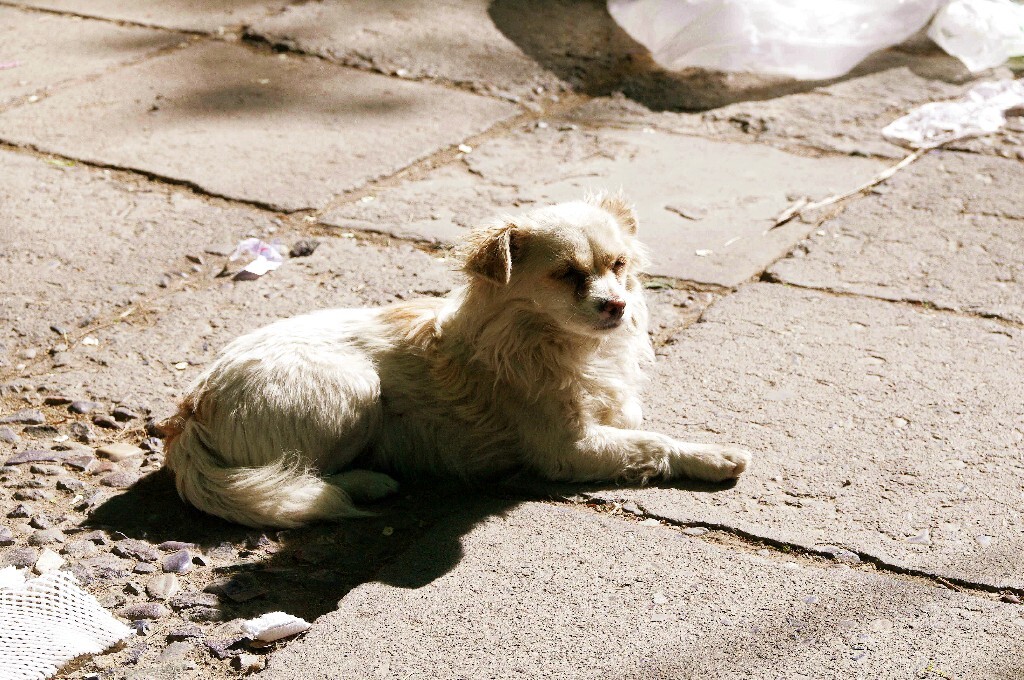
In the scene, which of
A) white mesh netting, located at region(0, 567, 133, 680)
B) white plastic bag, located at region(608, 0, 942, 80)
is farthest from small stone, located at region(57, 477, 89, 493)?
white plastic bag, located at region(608, 0, 942, 80)

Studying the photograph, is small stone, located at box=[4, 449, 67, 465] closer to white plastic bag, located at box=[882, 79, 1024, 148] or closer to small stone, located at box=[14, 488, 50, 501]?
small stone, located at box=[14, 488, 50, 501]

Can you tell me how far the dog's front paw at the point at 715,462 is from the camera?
10.3 ft

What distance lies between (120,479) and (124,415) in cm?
35

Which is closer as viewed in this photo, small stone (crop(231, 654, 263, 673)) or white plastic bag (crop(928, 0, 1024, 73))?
small stone (crop(231, 654, 263, 673))

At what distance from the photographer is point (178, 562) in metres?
2.91

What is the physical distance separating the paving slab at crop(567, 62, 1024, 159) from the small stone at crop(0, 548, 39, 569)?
380cm

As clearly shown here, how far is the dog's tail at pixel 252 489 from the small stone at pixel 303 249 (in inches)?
61.5

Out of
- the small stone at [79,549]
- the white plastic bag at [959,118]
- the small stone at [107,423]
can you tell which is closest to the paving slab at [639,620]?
the small stone at [79,549]

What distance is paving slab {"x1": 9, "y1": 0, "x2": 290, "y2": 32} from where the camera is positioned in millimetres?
7121

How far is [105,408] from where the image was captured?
360 cm

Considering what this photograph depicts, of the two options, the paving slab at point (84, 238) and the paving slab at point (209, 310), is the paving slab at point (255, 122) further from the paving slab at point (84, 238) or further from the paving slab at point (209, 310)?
the paving slab at point (209, 310)

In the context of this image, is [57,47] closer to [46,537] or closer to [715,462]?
[46,537]

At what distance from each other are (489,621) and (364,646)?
29cm

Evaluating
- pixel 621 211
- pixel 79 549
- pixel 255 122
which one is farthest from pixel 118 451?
pixel 255 122
